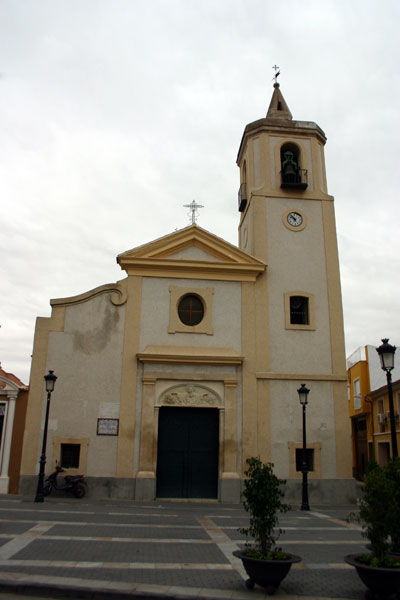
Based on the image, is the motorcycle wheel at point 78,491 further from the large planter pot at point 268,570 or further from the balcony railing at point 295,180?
the balcony railing at point 295,180

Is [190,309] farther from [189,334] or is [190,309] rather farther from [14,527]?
[14,527]

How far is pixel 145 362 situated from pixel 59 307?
383cm

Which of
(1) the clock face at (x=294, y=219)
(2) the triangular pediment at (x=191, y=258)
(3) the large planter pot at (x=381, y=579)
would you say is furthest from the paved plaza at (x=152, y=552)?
(1) the clock face at (x=294, y=219)

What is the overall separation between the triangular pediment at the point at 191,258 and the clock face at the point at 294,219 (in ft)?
8.68

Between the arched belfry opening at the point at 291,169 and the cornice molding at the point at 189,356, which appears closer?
the cornice molding at the point at 189,356

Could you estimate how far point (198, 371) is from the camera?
18.7m

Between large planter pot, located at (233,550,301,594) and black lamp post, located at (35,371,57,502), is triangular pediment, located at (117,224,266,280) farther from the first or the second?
large planter pot, located at (233,550,301,594)

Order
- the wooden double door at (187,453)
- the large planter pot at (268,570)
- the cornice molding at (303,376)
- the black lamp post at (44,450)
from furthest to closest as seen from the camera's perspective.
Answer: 1. the cornice molding at (303,376)
2. the wooden double door at (187,453)
3. the black lamp post at (44,450)
4. the large planter pot at (268,570)

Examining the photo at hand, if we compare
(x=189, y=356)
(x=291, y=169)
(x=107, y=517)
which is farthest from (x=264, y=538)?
(x=291, y=169)

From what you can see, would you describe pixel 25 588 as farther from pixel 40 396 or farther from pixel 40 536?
pixel 40 396

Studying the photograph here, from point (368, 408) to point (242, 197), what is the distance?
17.7m

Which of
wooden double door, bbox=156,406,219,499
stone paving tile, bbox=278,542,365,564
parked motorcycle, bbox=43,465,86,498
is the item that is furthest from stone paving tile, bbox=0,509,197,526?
wooden double door, bbox=156,406,219,499

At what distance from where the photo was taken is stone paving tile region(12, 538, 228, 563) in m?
8.37

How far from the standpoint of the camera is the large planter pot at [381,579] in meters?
6.24
